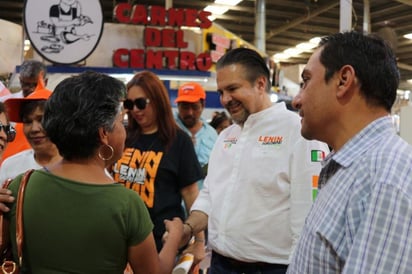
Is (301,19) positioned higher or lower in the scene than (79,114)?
higher

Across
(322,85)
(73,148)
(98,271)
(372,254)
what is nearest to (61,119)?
(73,148)

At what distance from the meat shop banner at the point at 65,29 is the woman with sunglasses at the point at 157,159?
4.35 meters

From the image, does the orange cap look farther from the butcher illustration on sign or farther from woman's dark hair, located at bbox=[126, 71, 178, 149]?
the butcher illustration on sign

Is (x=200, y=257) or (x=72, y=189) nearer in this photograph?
(x=72, y=189)

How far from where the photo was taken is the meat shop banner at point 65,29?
6820 millimetres

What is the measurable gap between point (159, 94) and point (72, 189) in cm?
135

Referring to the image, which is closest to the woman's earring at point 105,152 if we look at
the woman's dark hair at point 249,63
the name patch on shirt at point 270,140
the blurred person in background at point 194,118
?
the name patch on shirt at point 270,140

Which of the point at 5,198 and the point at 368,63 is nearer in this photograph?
the point at 368,63

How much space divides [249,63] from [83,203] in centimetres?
122

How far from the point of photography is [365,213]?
3.35ft

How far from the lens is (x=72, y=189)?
149 cm

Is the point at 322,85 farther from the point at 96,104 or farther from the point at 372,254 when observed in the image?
the point at 96,104

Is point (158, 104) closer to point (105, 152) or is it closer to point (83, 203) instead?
point (105, 152)

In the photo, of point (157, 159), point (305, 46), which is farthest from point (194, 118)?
point (305, 46)
